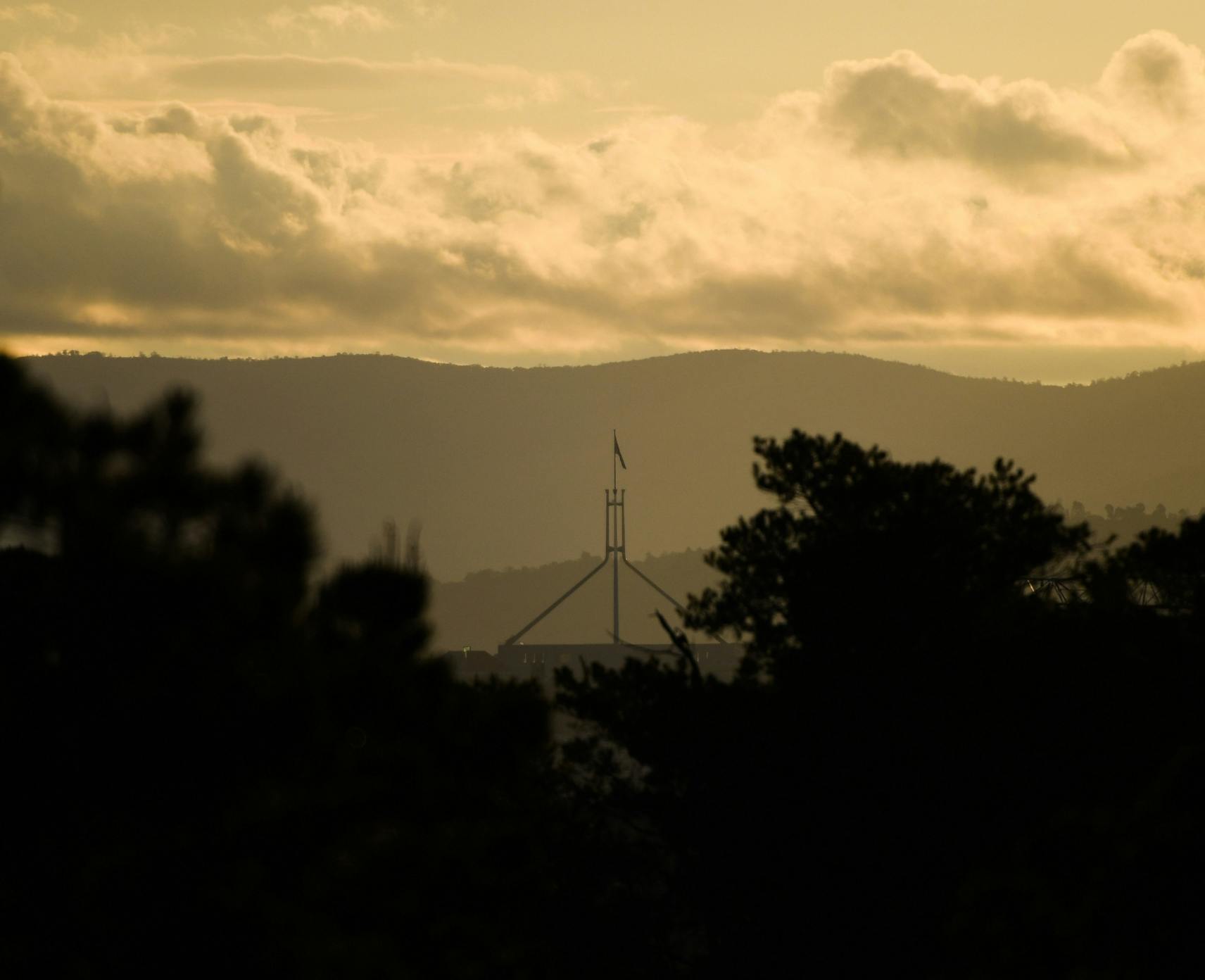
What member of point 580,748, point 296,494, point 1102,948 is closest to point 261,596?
point 296,494

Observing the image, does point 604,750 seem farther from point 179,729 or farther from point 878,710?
point 179,729

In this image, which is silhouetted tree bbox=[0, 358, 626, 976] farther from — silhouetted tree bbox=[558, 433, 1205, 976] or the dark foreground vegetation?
silhouetted tree bbox=[558, 433, 1205, 976]

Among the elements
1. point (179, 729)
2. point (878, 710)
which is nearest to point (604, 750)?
point (878, 710)

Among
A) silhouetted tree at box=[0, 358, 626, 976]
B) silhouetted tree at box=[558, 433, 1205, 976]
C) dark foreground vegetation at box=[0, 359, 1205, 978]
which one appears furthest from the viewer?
silhouetted tree at box=[558, 433, 1205, 976]

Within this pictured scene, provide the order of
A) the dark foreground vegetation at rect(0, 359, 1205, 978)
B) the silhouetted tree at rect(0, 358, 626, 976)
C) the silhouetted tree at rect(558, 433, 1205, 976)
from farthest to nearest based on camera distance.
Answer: the silhouetted tree at rect(558, 433, 1205, 976), the silhouetted tree at rect(0, 358, 626, 976), the dark foreground vegetation at rect(0, 359, 1205, 978)

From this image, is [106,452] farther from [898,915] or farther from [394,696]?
[898,915]

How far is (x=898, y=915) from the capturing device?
22.0m

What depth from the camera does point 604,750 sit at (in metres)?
26.4

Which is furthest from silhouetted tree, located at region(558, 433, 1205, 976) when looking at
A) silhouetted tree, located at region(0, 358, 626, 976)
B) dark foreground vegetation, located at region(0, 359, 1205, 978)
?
silhouetted tree, located at region(0, 358, 626, 976)

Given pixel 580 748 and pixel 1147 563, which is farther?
pixel 580 748

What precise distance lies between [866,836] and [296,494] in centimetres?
1267

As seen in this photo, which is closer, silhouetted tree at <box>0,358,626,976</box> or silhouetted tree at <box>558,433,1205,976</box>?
silhouetted tree at <box>0,358,626,976</box>

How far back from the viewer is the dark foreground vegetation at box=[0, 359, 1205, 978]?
9.80m

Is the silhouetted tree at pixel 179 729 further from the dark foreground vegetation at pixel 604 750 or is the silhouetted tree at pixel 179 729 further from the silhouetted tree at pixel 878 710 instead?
the silhouetted tree at pixel 878 710
